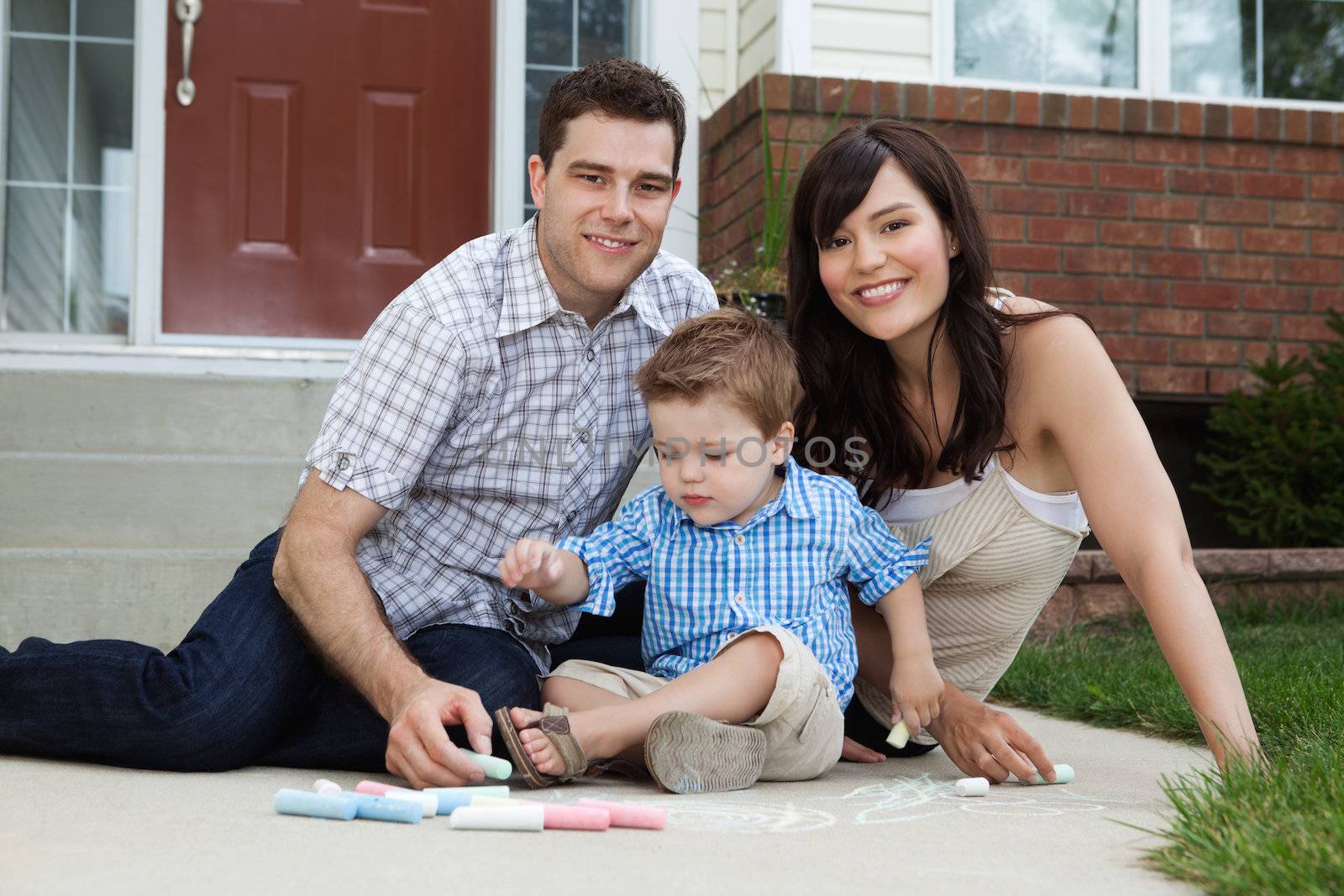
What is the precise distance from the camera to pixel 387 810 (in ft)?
6.02

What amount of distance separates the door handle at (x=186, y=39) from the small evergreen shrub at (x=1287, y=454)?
383 centimetres

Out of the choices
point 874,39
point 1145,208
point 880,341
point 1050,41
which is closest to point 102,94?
point 874,39

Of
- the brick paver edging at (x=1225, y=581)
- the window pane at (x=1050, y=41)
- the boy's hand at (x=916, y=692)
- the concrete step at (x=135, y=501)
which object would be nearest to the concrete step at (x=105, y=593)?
the concrete step at (x=135, y=501)

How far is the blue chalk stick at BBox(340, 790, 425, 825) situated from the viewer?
1.83m

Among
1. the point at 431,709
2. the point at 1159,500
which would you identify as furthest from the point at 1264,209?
the point at 431,709

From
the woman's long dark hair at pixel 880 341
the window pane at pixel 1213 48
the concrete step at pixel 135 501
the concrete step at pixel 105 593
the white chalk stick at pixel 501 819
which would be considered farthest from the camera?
the window pane at pixel 1213 48

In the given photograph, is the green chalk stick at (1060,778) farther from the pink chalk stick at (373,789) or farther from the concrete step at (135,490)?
the concrete step at (135,490)

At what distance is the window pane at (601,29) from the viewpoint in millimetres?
5156

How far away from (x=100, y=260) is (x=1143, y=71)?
392 cm

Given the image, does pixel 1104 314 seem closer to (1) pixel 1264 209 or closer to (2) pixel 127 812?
→ (1) pixel 1264 209

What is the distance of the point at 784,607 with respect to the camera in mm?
2340

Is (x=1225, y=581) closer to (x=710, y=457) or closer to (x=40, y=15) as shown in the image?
(x=710, y=457)

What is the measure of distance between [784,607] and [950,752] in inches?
14.8

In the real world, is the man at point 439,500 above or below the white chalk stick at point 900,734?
above
